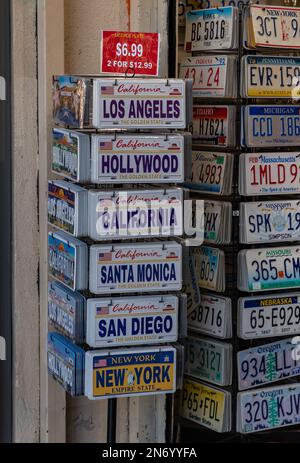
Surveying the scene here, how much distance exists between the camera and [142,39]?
364 cm

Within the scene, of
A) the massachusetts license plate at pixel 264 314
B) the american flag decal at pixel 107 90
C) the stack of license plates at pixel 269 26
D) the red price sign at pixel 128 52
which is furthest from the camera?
the massachusetts license plate at pixel 264 314

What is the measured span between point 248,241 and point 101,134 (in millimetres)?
808

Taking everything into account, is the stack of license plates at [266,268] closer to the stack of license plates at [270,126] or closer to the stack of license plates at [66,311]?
the stack of license plates at [270,126]

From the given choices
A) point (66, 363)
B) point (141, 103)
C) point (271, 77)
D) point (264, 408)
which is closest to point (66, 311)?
point (66, 363)

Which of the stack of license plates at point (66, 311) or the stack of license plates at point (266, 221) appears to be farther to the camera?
the stack of license plates at point (266, 221)

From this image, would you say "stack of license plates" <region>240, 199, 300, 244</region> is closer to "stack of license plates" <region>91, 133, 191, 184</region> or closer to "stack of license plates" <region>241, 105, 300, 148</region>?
"stack of license plates" <region>241, 105, 300, 148</region>

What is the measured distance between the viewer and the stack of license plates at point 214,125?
3.95 m

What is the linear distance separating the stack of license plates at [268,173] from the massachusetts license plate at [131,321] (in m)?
0.59

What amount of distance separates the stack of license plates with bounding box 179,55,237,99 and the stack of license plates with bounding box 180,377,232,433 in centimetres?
121

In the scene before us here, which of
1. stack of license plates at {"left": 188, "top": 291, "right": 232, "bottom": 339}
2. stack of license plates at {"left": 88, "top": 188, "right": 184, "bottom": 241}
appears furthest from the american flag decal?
stack of license plates at {"left": 188, "top": 291, "right": 232, "bottom": 339}

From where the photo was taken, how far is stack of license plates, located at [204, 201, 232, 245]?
3996 mm

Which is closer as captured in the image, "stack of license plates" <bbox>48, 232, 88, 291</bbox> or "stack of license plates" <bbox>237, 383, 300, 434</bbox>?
"stack of license plates" <bbox>48, 232, 88, 291</bbox>

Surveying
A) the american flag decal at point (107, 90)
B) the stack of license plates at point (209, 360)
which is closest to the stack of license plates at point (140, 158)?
the american flag decal at point (107, 90)

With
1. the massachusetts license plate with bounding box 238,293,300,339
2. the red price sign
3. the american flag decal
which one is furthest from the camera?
the massachusetts license plate with bounding box 238,293,300,339
